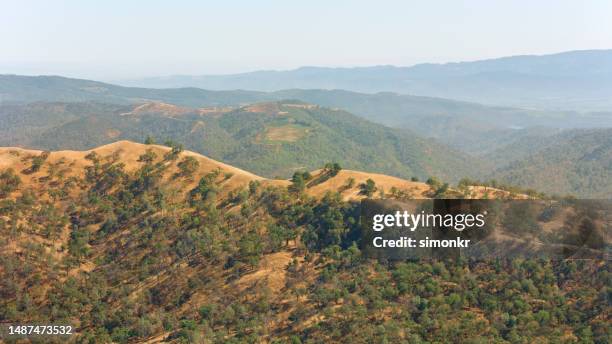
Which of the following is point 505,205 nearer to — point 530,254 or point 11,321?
point 530,254

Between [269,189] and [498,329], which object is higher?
[269,189]

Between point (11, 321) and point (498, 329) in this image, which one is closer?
point (498, 329)

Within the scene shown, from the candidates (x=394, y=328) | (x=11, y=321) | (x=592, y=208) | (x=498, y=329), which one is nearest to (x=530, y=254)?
(x=498, y=329)

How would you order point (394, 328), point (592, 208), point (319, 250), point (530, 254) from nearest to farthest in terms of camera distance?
point (394, 328) < point (530, 254) < point (319, 250) < point (592, 208)

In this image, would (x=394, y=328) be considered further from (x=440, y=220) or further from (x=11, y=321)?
(x=11, y=321)

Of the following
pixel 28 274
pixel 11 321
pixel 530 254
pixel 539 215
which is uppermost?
pixel 539 215

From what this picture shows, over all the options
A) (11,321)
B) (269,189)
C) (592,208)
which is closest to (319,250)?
(269,189)

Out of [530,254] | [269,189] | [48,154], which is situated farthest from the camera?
[48,154]
